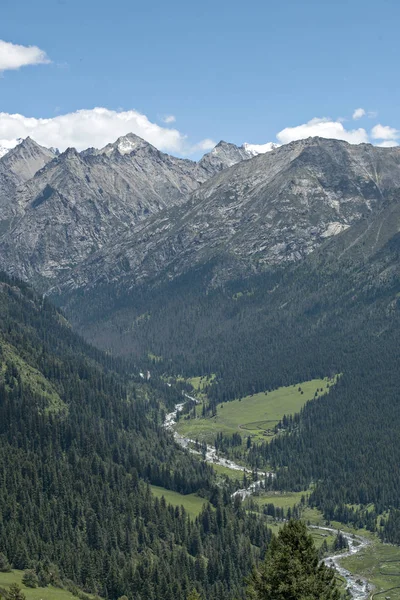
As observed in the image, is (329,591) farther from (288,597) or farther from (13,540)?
(13,540)

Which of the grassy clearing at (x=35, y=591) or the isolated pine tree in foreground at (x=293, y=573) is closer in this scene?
the isolated pine tree in foreground at (x=293, y=573)

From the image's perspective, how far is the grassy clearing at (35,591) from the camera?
146625 millimetres

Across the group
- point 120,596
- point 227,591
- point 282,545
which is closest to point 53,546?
point 120,596

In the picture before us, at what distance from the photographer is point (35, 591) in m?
152

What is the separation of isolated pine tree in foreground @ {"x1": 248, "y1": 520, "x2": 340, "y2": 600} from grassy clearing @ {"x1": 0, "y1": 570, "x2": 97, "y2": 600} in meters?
78.2

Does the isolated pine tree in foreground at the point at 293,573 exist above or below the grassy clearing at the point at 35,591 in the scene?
above

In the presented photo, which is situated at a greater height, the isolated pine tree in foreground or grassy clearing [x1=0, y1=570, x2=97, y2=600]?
the isolated pine tree in foreground

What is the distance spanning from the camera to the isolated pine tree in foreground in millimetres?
75812

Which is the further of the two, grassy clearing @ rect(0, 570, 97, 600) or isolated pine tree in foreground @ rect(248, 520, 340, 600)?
grassy clearing @ rect(0, 570, 97, 600)

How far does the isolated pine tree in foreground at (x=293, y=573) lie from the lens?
2985 inches

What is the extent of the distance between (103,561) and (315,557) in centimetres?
11958

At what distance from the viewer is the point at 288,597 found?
7644cm

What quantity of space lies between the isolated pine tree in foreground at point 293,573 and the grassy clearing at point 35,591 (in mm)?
78245

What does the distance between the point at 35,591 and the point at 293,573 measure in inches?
3590
